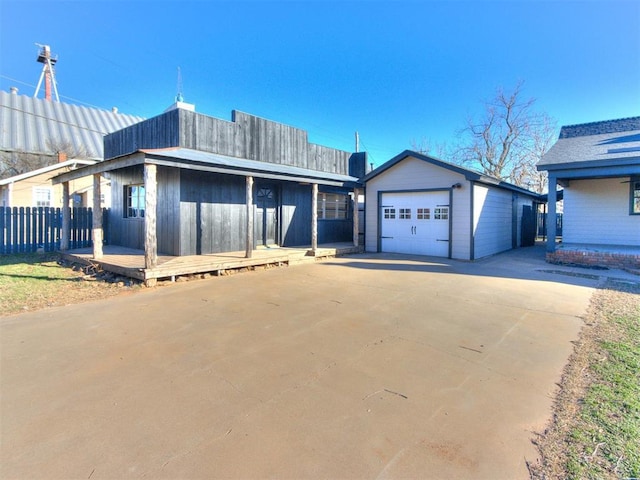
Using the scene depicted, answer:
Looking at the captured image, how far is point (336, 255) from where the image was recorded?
38.7 feet

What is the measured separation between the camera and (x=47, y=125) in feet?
73.1

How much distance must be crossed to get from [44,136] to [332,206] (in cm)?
2016

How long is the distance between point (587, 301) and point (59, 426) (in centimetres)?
740

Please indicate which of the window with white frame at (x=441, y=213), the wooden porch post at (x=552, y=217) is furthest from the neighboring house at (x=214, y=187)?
the wooden porch post at (x=552, y=217)

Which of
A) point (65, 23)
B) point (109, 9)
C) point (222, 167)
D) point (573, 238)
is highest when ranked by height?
point (65, 23)

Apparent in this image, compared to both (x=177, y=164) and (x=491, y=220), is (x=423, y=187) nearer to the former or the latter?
(x=491, y=220)

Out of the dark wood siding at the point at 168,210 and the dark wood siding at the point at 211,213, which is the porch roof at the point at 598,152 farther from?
the dark wood siding at the point at 168,210

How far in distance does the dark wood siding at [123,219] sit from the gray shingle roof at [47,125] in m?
12.6

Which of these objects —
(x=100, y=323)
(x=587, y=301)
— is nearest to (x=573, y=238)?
(x=587, y=301)

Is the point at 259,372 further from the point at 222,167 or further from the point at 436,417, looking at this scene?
the point at 222,167

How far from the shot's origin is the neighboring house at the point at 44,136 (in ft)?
56.5

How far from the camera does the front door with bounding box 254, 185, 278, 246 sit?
11.7m

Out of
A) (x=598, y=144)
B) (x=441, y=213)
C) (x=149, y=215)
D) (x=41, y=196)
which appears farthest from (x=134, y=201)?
(x=598, y=144)

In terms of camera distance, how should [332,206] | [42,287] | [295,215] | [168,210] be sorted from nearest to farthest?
[42,287]
[168,210]
[295,215]
[332,206]
